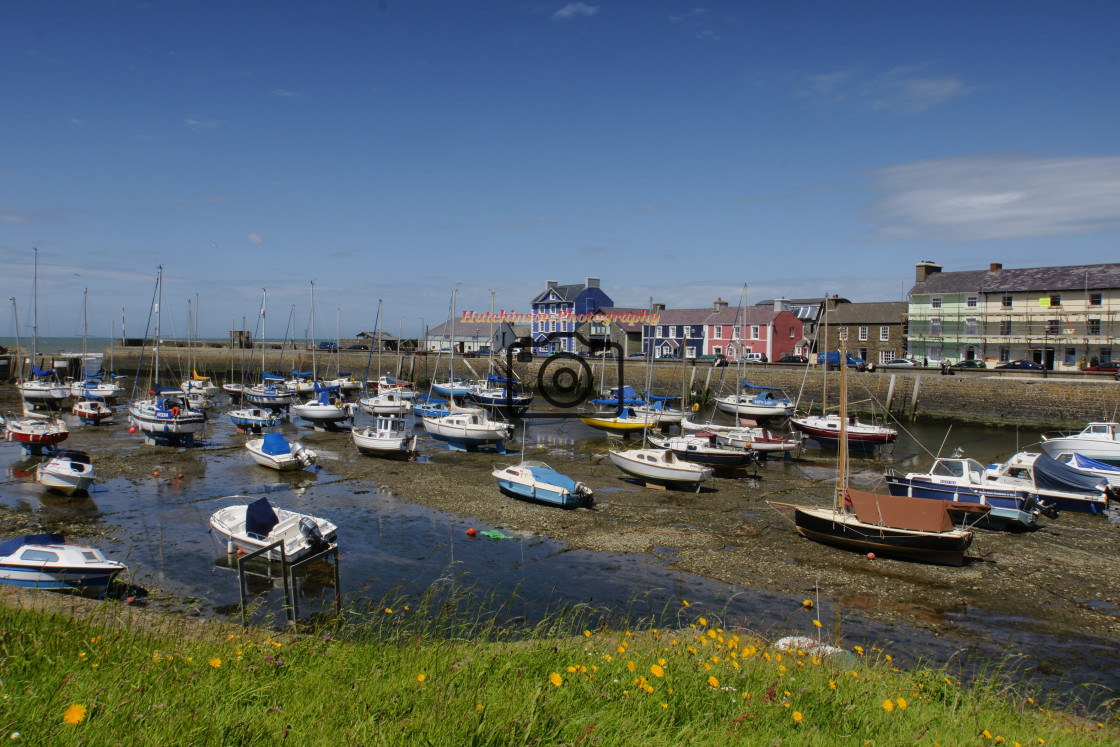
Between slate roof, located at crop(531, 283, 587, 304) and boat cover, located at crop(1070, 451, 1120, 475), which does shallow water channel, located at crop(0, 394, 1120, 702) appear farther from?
slate roof, located at crop(531, 283, 587, 304)

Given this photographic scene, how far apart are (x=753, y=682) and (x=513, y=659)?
8.27 feet

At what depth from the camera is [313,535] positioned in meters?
19.0

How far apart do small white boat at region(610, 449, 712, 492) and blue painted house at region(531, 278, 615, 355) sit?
5827cm

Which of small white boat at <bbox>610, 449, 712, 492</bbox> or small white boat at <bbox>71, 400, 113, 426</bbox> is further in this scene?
small white boat at <bbox>71, 400, 113, 426</bbox>

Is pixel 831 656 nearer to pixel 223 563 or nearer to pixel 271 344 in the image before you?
pixel 223 563

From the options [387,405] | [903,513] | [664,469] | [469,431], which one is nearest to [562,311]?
[387,405]

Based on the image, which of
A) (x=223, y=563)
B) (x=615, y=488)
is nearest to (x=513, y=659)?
(x=223, y=563)

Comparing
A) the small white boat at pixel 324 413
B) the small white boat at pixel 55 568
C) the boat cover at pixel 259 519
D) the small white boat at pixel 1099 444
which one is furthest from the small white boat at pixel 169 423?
the small white boat at pixel 1099 444

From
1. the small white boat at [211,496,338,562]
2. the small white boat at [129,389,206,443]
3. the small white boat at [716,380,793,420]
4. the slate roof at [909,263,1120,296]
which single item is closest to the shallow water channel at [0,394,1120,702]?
the small white boat at [211,496,338,562]

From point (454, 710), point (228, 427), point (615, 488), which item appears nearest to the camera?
point (454, 710)

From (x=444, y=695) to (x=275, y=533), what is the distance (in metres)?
15.4

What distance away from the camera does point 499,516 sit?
25.8m

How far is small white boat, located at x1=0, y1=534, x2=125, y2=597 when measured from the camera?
607 inches

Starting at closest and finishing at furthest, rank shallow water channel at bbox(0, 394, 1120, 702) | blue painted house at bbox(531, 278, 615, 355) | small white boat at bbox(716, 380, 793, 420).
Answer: shallow water channel at bbox(0, 394, 1120, 702), small white boat at bbox(716, 380, 793, 420), blue painted house at bbox(531, 278, 615, 355)
